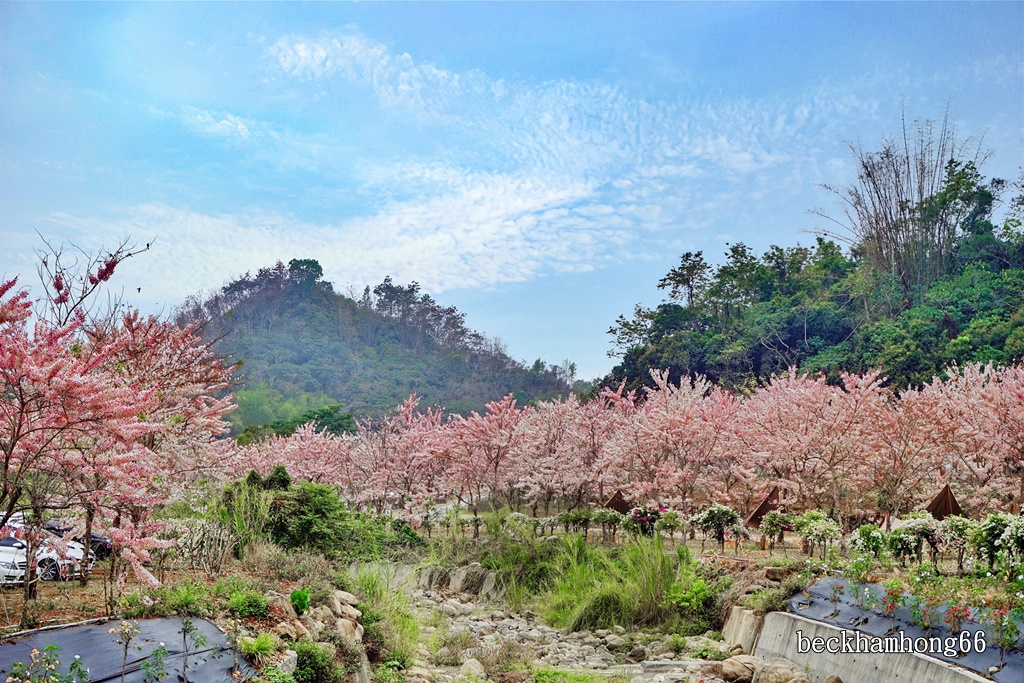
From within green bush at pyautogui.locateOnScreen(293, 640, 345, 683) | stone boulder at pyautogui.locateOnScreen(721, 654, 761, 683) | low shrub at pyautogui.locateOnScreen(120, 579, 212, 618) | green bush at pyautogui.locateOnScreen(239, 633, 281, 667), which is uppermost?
low shrub at pyautogui.locateOnScreen(120, 579, 212, 618)

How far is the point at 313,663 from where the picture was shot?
7.30 m

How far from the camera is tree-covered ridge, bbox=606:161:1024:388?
28672 mm

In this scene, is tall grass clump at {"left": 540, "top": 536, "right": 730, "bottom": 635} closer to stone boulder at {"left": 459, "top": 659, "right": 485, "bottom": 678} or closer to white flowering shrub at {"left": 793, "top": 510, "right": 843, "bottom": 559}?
white flowering shrub at {"left": 793, "top": 510, "right": 843, "bottom": 559}

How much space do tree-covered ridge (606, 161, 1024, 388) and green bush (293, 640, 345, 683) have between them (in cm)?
2521

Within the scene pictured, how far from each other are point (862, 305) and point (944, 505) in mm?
26252

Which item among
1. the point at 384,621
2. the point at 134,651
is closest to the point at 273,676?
the point at 134,651

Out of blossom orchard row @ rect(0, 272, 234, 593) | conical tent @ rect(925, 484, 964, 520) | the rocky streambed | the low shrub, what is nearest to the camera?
blossom orchard row @ rect(0, 272, 234, 593)

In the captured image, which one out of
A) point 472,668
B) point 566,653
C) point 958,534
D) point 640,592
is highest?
point 958,534

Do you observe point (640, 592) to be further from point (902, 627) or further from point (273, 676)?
point (273, 676)

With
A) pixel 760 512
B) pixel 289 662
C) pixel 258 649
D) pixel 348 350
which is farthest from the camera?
pixel 348 350

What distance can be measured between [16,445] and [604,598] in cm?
948

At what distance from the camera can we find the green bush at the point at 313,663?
23.7 feet

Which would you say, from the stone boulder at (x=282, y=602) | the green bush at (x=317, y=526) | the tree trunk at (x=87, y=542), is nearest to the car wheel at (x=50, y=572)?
the tree trunk at (x=87, y=542)

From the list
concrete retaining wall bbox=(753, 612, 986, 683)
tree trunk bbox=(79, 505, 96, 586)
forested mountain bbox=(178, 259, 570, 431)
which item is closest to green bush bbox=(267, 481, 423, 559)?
tree trunk bbox=(79, 505, 96, 586)
